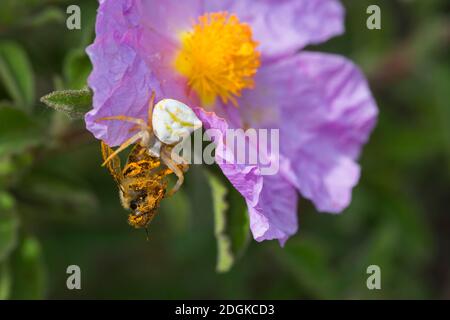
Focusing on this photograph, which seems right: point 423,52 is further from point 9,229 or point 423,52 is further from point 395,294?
point 9,229

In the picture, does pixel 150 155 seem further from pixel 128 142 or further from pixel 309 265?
pixel 309 265

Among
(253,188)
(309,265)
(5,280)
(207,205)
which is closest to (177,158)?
(253,188)

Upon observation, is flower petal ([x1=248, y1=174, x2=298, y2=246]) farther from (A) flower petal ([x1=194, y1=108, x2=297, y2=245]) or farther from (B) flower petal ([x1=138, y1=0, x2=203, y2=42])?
(B) flower petal ([x1=138, y1=0, x2=203, y2=42])

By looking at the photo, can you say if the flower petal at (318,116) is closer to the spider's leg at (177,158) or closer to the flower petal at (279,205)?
the flower petal at (279,205)

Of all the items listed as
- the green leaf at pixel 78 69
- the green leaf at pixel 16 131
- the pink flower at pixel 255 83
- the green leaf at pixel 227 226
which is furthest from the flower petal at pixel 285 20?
the green leaf at pixel 16 131

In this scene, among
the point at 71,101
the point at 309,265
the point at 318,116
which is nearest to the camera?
the point at 71,101
